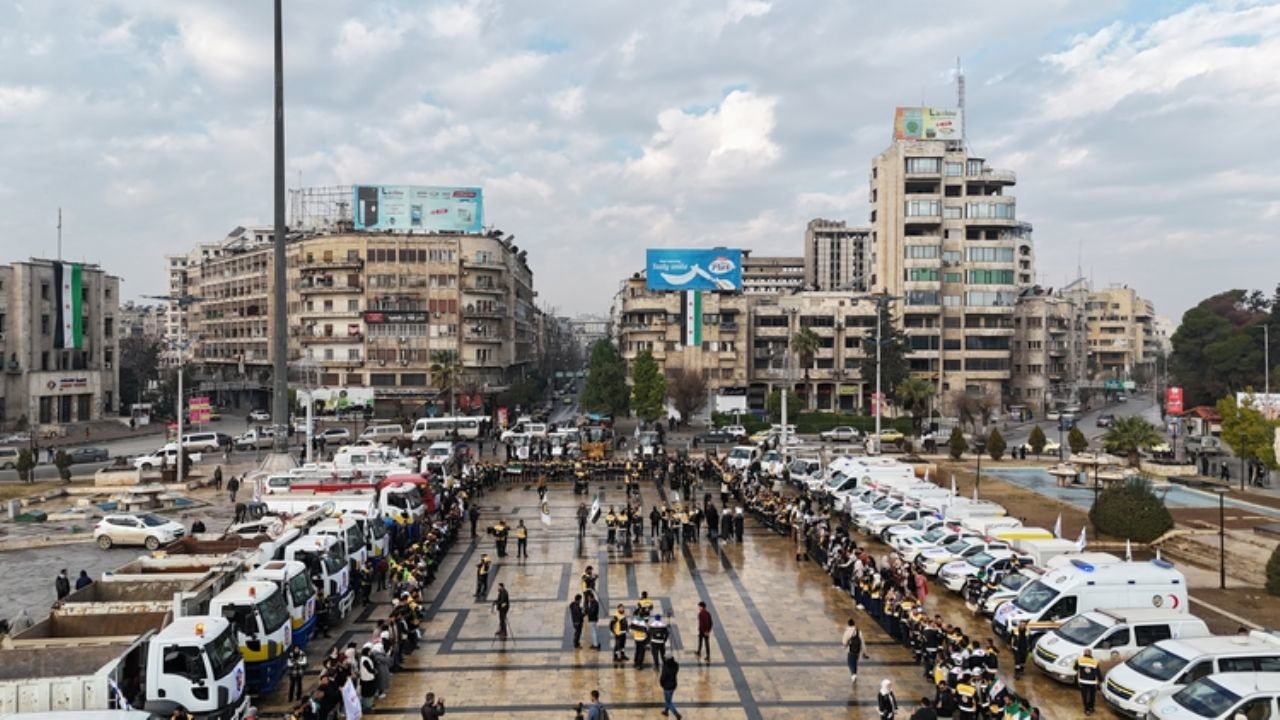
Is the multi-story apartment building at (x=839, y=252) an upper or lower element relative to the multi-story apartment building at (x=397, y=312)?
upper

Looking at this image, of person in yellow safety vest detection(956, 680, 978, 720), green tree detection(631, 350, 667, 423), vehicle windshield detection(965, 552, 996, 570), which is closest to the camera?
person in yellow safety vest detection(956, 680, 978, 720)

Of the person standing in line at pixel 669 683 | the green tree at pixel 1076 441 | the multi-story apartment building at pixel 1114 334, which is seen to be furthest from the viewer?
the multi-story apartment building at pixel 1114 334

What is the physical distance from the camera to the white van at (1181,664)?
15969 mm

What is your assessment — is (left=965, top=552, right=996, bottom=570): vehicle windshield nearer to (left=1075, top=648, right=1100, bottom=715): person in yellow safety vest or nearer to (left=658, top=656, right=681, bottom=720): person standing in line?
(left=1075, top=648, right=1100, bottom=715): person in yellow safety vest

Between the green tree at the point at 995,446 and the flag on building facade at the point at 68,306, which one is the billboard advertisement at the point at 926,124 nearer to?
the green tree at the point at 995,446

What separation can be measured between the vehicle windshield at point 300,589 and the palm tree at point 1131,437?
43.6 metres

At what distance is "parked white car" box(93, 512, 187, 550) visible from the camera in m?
32.4

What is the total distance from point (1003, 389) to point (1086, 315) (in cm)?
7100

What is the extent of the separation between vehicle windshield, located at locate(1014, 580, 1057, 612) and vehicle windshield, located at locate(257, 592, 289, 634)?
15620 mm

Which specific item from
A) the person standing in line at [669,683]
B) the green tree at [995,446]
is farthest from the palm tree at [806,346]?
the person standing in line at [669,683]

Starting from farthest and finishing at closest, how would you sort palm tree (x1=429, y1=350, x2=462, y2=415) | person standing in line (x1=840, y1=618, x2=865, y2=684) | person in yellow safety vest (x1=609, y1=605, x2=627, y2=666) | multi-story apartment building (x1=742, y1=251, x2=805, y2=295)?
multi-story apartment building (x1=742, y1=251, x2=805, y2=295) < palm tree (x1=429, y1=350, x2=462, y2=415) < person in yellow safety vest (x1=609, y1=605, x2=627, y2=666) < person standing in line (x1=840, y1=618, x2=865, y2=684)

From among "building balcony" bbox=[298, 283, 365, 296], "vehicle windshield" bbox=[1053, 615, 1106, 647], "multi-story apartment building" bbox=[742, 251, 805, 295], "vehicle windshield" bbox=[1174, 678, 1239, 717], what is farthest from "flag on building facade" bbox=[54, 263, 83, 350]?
"multi-story apartment building" bbox=[742, 251, 805, 295]

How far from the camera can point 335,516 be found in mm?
26625

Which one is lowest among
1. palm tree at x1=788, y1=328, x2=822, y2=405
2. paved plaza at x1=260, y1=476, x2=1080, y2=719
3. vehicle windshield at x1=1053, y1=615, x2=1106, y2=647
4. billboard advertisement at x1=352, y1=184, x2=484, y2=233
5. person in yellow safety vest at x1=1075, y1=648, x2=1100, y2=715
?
paved plaza at x1=260, y1=476, x2=1080, y2=719
